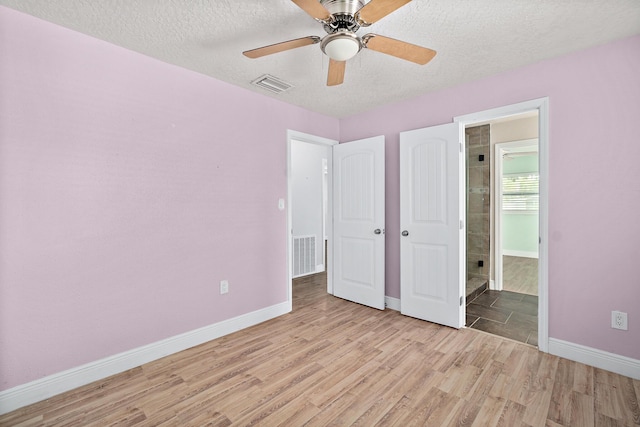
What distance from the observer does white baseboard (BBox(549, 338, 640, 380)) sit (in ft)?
6.86

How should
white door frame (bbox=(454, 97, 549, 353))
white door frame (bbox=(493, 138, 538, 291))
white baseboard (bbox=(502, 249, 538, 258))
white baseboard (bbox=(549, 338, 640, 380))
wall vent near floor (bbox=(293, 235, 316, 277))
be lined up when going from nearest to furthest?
1. white baseboard (bbox=(549, 338, 640, 380))
2. white door frame (bbox=(454, 97, 549, 353))
3. white door frame (bbox=(493, 138, 538, 291))
4. wall vent near floor (bbox=(293, 235, 316, 277))
5. white baseboard (bbox=(502, 249, 538, 258))

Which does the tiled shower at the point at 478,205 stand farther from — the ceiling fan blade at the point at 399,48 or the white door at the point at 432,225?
the ceiling fan blade at the point at 399,48

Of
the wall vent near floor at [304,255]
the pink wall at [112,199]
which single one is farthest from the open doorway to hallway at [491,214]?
the pink wall at [112,199]

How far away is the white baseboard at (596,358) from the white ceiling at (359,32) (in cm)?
234

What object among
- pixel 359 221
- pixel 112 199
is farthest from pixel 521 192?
pixel 112 199

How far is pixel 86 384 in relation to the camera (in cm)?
207

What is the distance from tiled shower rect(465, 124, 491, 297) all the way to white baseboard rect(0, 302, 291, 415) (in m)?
3.23

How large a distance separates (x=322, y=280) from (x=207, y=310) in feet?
7.81

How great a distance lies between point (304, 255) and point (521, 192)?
530cm

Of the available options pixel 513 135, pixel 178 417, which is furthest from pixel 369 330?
pixel 513 135

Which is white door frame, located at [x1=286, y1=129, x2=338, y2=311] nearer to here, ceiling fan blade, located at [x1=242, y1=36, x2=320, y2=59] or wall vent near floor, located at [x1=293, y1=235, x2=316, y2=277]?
wall vent near floor, located at [x1=293, y1=235, x2=316, y2=277]

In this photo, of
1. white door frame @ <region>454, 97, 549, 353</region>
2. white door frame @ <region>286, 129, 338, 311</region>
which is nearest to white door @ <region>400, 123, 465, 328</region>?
white door frame @ <region>454, 97, 549, 353</region>

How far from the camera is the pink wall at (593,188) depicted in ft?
6.91

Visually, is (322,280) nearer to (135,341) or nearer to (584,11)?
(135,341)
